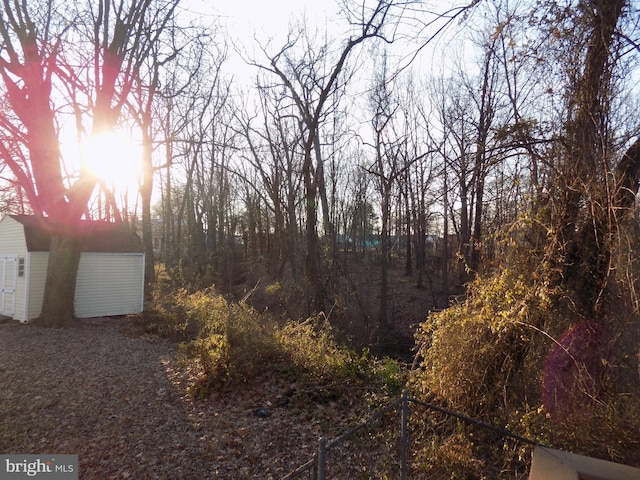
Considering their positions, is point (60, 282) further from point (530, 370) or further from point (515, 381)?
point (530, 370)

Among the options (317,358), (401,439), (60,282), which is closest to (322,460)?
(401,439)

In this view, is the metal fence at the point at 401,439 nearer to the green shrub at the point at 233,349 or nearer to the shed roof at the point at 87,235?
the green shrub at the point at 233,349

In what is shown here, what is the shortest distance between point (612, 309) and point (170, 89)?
54.7ft

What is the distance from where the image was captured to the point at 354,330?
1440 cm

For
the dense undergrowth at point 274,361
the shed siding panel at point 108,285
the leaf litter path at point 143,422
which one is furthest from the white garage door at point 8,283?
the dense undergrowth at point 274,361

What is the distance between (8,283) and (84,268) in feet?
7.16

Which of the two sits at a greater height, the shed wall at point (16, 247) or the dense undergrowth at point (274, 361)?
the shed wall at point (16, 247)

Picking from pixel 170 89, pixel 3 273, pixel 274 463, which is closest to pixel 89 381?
pixel 274 463

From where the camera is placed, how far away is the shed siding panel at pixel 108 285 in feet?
43.3

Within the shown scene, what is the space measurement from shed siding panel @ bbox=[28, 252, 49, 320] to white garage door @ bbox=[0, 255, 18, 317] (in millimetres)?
764

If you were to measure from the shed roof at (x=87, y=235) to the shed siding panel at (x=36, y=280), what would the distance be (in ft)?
0.84

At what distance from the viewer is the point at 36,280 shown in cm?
1216

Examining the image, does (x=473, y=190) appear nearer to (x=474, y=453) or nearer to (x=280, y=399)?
(x=474, y=453)

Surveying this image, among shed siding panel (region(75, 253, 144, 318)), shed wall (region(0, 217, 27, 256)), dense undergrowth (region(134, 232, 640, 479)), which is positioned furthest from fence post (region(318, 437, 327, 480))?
shed wall (region(0, 217, 27, 256))
